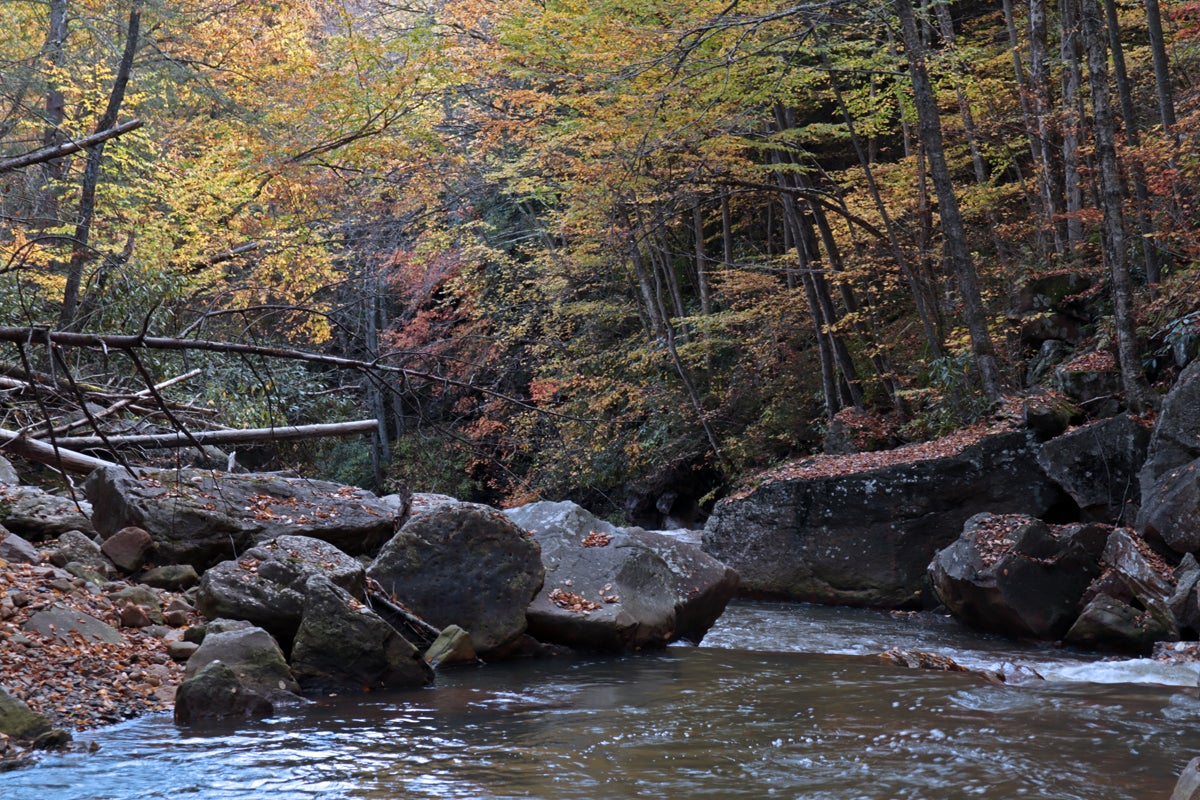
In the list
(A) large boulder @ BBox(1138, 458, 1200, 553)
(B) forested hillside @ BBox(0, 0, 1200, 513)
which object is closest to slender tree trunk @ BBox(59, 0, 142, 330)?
(B) forested hillside @ BBox(0, 0, 1200, 513)

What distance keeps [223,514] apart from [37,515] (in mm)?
1580

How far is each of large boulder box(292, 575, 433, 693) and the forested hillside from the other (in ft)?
7.69

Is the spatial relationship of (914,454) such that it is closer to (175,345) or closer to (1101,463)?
(1101,463)

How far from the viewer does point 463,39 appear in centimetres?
1861

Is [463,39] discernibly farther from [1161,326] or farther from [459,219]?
[1161,326]

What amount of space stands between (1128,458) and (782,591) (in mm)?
4202

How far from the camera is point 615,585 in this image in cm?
872

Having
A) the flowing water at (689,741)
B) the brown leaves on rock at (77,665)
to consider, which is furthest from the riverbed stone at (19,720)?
the brown leaves on rock at (77,665)

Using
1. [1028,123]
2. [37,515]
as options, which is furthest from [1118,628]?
[37,515]

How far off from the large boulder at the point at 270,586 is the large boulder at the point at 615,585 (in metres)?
1.72

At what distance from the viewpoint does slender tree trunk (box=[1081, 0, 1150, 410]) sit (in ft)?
32.9

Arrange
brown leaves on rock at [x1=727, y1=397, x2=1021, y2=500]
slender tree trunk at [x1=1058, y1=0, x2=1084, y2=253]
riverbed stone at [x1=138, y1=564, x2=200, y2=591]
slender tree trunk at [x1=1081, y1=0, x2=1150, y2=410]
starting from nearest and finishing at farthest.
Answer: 1. riverbed stone at [x1=138, y1=564, x2=200, y2=591]
2. slender tree trunk at [x1=1081, y1=0, x2=1150, y2=410]
3. brown leaves on rock at [x1=727, y1=397, x2=1021, y2=500]
4. slender tree trunk at [x1=1058, y1=0, x2=1084, y2=253]

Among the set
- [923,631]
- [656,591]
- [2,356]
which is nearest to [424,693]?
[656,591]

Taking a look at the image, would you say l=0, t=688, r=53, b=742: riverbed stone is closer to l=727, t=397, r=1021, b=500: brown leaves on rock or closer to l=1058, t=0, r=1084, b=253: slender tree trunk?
l=727, t=397, r=1021, b=500: brown leaves on rock
